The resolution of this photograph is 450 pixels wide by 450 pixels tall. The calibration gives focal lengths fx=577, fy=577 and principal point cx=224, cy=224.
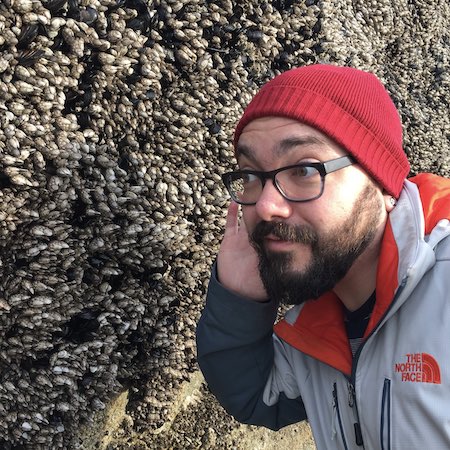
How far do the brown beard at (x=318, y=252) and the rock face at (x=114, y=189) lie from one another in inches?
46.8

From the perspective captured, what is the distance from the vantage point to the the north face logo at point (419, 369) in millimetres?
1937

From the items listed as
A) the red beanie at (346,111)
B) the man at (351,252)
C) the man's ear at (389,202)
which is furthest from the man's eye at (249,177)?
the man's ear at (389,202)

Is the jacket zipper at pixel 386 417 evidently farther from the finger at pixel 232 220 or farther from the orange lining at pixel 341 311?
the finger at pixel 232 220

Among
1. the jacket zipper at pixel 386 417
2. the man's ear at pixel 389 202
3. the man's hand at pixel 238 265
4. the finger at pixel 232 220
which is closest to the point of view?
the jacket zipper at pixel 386 417

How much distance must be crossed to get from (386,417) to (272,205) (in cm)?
87

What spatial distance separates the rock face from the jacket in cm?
80

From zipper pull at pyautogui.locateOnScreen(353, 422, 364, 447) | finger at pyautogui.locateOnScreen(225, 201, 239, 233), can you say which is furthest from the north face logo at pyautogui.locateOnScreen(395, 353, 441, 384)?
finger at pyautogui.locateOnScreen(225, 201, 239, 233)

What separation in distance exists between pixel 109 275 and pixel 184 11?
1.55m

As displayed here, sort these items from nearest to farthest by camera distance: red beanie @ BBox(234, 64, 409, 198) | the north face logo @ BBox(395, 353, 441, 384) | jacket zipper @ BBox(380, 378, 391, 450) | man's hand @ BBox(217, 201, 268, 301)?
the north face logo @ BBox(395, 353, 441, 384) → jacket zipper @ BBox(380, 378, 391, 450) → red beanie @ BBox(234, 64, 409, 198) → man's hand @ BBox(217, 201, 268, 301)

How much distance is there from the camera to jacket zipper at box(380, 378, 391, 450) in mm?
2064

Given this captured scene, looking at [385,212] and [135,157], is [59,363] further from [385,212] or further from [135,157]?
[385,212]

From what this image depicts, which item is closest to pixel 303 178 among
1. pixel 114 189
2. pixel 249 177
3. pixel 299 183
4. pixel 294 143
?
pixel 299 183

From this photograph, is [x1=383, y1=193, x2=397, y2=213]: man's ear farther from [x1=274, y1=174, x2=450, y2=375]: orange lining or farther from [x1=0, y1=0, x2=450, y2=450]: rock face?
[x1=0, y1=0, x2=450, y2=450]: rock face

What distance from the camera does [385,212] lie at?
2309 mm
